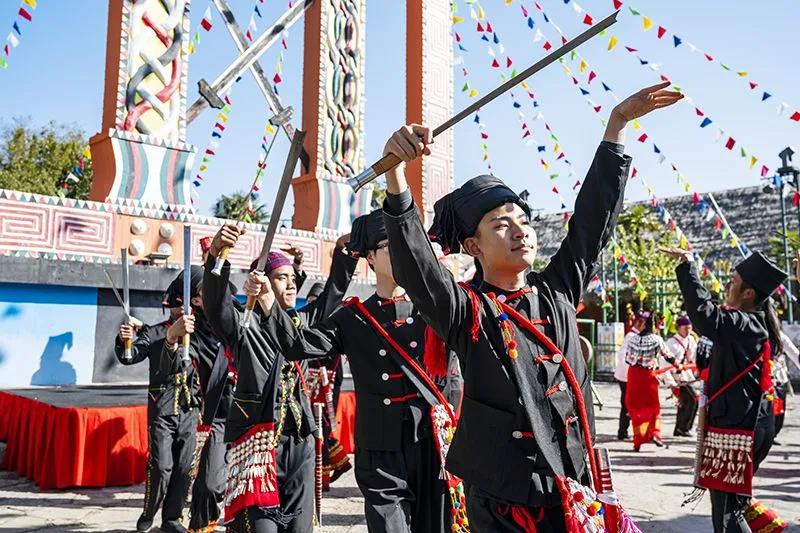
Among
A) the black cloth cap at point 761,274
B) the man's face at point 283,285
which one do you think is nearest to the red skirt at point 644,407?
the black cloth cap at point 761,274

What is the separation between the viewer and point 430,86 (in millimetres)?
14734

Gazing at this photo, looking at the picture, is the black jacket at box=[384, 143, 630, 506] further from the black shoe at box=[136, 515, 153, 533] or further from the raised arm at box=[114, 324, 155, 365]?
the raised arm at box=[114, 324, 155, 365]

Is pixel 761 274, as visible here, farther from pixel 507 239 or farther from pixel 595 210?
pixel 507 239

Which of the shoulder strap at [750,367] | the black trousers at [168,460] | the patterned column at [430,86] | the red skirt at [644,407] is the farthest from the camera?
the patterned column at [430,86]

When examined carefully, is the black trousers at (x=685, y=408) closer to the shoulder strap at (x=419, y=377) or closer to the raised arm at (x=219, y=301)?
the shoulder strap at (x=419, y=377)

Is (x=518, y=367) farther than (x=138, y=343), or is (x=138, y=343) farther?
(x=138, y=343)

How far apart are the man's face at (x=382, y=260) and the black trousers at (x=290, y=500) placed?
98cm

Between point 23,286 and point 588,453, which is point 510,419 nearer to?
point 588,453

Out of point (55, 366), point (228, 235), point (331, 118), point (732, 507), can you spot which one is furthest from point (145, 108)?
point (732, 507)

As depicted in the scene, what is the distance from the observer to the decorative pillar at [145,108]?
1015 cm

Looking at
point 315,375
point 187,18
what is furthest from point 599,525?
point 187,18

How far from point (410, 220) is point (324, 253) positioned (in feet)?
35.1

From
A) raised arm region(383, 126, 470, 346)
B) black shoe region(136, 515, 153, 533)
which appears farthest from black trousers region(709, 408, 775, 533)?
black shoe region(136, 515, 153, 533)

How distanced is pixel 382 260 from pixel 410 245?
1811 millimetres
